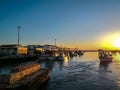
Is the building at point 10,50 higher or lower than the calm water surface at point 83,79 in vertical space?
higher

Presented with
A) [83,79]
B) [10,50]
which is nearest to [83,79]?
[83,79]

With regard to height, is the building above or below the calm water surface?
above

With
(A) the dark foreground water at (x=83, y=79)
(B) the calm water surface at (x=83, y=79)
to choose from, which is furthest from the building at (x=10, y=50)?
(B) the calm water surface at (x=83, y=79)

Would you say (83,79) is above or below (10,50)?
below

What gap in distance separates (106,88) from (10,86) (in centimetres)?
1565

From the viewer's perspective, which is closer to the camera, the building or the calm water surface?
the calm water surface

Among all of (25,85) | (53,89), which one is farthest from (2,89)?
(53,89)

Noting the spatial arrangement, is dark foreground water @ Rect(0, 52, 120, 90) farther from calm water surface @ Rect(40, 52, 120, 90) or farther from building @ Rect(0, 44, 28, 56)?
building @ Rect(0, 44, 28, 56)

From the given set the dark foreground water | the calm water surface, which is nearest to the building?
the dark foreground water

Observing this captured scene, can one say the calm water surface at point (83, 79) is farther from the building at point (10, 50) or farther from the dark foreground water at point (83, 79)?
the building at point (10, 50)

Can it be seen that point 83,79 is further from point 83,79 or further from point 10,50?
point 10,50

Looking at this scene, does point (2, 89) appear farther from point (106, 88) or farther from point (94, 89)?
point (106, 88)

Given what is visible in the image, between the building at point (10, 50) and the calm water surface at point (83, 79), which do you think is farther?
the building at point (10, 50)

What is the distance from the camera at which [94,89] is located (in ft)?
96.3
